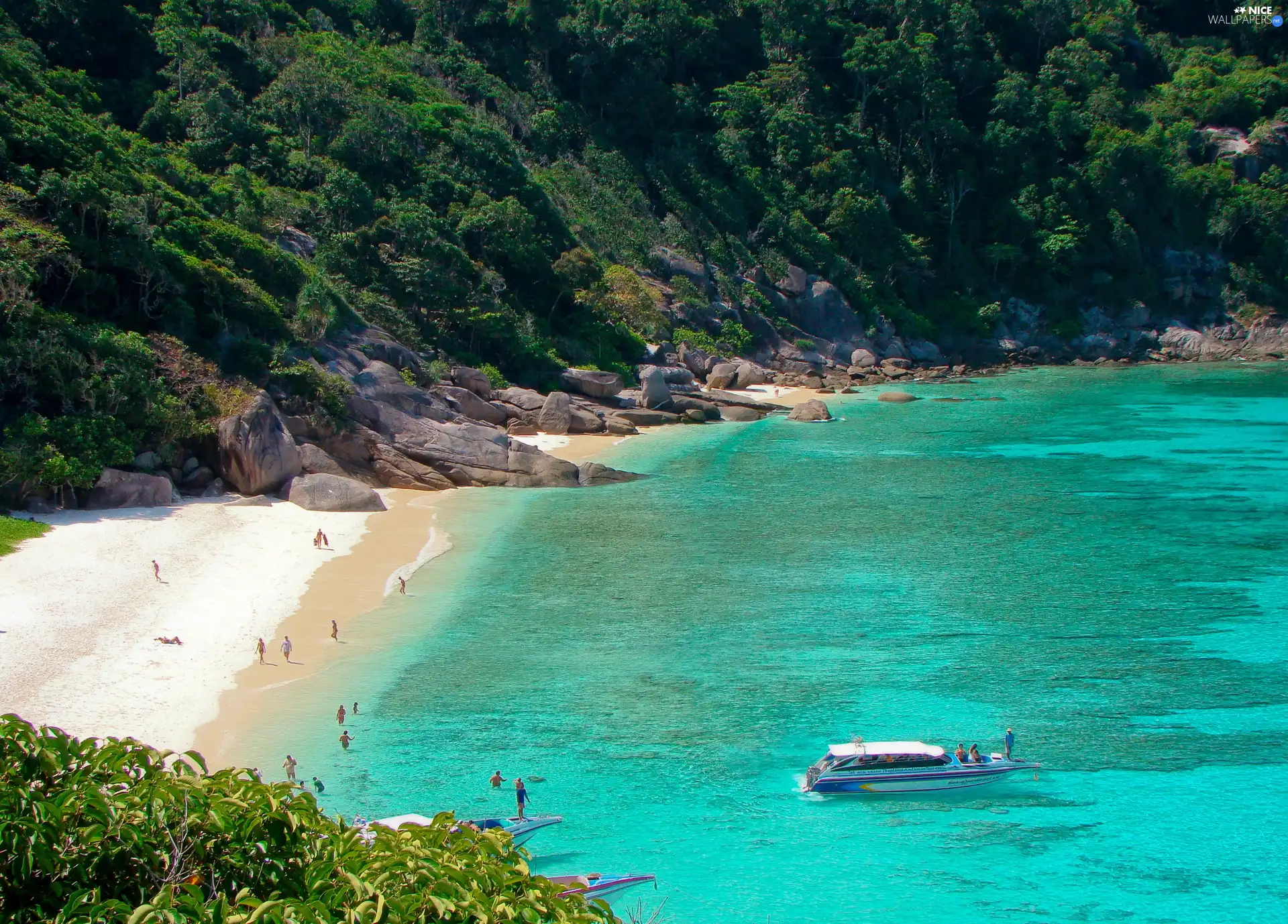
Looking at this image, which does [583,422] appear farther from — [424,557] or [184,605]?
[184,605]

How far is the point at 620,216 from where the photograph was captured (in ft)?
239

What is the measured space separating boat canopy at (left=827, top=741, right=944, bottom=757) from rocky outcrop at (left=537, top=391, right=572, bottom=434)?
33171 millimetres

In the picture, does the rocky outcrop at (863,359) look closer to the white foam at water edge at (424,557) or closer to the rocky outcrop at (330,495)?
the rocky outcrop at (330,495)

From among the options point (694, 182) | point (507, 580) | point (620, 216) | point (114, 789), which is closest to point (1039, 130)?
point (694, 182)

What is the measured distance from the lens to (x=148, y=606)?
25234mm

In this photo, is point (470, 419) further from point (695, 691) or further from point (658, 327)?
point (695, 691)

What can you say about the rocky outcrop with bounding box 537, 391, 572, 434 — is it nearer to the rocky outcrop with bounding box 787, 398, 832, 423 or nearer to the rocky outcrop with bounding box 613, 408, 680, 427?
the rocky outcrop with bounding box 613, 408, 680, 427

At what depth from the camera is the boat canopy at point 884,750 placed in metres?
18.4

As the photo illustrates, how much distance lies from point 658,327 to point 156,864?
58.3 m

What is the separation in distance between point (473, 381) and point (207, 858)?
4322cm

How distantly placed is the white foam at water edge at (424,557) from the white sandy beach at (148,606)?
2.18 metres

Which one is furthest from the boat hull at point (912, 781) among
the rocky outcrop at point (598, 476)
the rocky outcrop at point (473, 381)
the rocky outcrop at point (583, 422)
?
the rocky outcrop at point (473, 381)

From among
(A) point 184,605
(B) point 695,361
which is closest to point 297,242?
(B) point 695,361

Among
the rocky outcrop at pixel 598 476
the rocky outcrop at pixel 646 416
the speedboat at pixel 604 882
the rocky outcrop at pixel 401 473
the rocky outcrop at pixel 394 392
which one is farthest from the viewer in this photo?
the rocky outcrop at pixel 646 416
